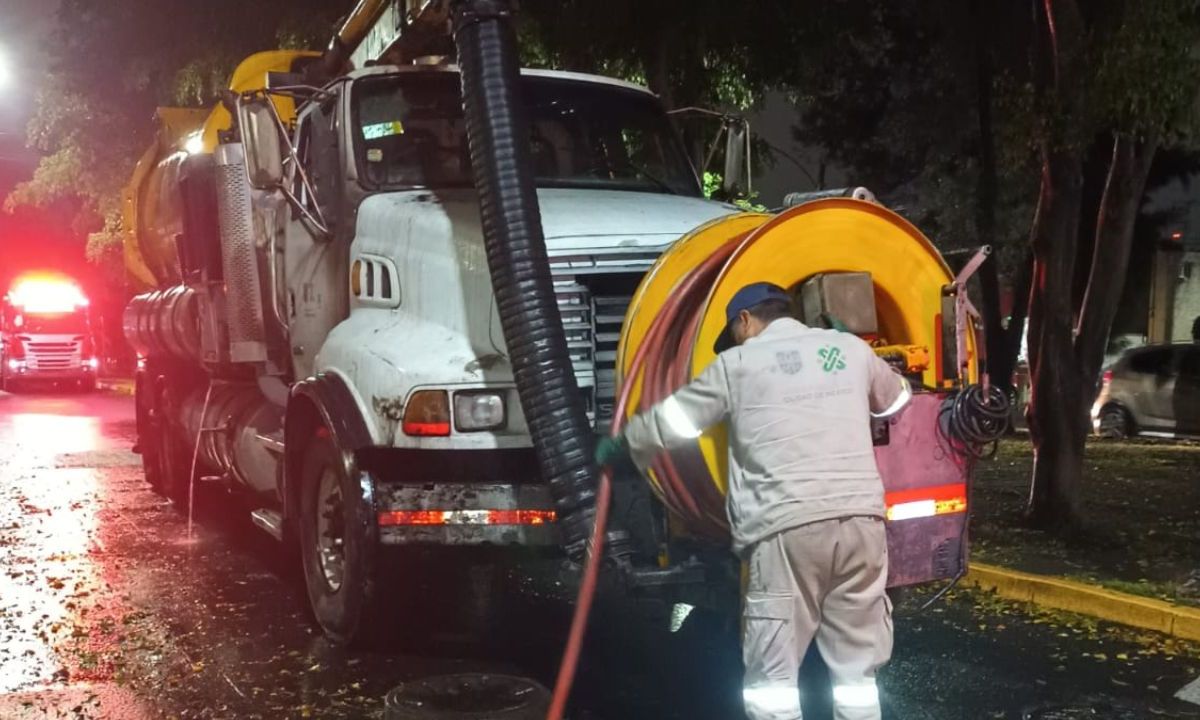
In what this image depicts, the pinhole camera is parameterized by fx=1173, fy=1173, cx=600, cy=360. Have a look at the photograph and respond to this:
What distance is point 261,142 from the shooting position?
6125mm

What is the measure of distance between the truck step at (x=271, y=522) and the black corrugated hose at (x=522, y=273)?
229 cm

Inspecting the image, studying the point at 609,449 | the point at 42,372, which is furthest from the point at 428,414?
the point at 42,372

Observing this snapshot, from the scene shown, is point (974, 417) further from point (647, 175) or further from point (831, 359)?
point (647, 175)

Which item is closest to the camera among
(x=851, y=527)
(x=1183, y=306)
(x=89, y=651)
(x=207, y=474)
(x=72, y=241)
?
(x=851, y=527)

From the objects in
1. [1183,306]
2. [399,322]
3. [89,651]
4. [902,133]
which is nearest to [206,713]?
[89,651]

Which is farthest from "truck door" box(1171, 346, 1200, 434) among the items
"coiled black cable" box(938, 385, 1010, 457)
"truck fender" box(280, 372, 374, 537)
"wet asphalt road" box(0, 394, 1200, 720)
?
"truck fender" box(280, 372, 374, 537)

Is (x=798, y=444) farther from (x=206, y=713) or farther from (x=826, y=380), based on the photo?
(x=206, y=713)

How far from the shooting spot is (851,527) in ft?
12.3

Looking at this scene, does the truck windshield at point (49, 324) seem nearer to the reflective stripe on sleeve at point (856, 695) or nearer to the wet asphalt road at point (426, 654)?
the wet asphalt road at point (426, 654)

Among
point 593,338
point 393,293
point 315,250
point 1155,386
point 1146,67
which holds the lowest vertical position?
point 1155,386

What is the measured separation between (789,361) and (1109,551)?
188 inches

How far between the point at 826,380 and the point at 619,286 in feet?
5.23

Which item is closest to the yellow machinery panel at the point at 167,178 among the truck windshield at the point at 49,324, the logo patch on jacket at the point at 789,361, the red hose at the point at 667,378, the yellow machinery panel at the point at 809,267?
the yellow machinery panel at the point at 809,267

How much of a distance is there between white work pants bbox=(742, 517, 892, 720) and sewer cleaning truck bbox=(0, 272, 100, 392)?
29.0m
